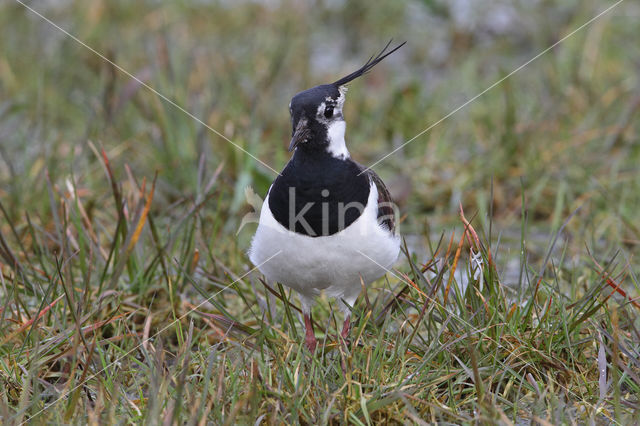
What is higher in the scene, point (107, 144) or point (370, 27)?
point (370, 27)

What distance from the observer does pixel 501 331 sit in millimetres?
2637

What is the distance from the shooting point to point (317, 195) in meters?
2.76

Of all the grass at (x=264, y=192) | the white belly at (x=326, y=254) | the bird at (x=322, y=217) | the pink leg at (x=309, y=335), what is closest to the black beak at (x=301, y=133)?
the bird at (x=322, y=217)

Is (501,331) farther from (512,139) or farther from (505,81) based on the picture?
(505,81)

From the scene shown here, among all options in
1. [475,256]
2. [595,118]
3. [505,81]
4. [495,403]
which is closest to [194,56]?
[505,81]

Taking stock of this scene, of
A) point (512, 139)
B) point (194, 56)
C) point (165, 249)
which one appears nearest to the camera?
point (165, 249)

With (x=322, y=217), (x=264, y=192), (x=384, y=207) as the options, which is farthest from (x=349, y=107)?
(x=322, y=217)

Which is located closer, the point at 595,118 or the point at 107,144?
the point at 107,144

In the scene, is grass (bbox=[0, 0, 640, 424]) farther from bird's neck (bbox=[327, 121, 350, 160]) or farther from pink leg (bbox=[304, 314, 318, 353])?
bird's neck (bbox=[327, 121, 350, 160])

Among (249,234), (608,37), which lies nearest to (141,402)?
(249,234)

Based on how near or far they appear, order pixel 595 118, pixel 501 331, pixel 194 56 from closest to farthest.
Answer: pixel 501 331
pixel 595 118
pixel 194 56

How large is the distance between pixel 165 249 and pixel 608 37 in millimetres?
4297

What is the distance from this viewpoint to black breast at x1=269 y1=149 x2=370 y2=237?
2721 mm

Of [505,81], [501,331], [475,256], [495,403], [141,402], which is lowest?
[141,402]
